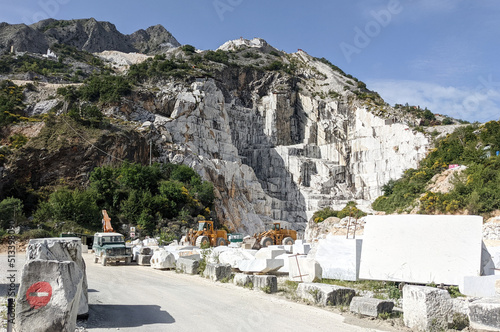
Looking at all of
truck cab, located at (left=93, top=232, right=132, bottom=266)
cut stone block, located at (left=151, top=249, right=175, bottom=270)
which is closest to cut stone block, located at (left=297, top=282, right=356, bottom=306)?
cut stone block, located at (left=151, top=249, right=175, bottom=270)

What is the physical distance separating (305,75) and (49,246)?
80432mm

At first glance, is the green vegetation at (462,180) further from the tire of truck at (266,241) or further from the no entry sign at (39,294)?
the no entry sign at (39,294)

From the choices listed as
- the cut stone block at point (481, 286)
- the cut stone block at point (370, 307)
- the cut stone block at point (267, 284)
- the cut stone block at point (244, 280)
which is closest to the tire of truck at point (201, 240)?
the cut stone block at point (244, 280)

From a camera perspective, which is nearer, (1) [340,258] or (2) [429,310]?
(2) [429,310]

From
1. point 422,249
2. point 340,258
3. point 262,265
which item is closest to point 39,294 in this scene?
Result: point 340,258

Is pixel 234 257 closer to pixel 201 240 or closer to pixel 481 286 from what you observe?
pixel 481 286

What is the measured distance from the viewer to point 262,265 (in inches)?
543

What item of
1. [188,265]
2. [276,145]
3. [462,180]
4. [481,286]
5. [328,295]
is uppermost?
[276,145]

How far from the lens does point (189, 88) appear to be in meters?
57.2

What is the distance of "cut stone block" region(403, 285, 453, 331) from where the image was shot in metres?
7.06

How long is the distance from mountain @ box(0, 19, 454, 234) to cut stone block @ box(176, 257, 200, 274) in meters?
27.4

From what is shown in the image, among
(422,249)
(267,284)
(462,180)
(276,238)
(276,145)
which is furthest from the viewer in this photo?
(276,145)

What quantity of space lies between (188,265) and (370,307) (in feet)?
28.9

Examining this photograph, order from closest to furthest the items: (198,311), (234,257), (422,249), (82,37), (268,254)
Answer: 1. (198,311)
2. (422,249)
3. (268,254)
4. (234,257)
5. (82,37)
